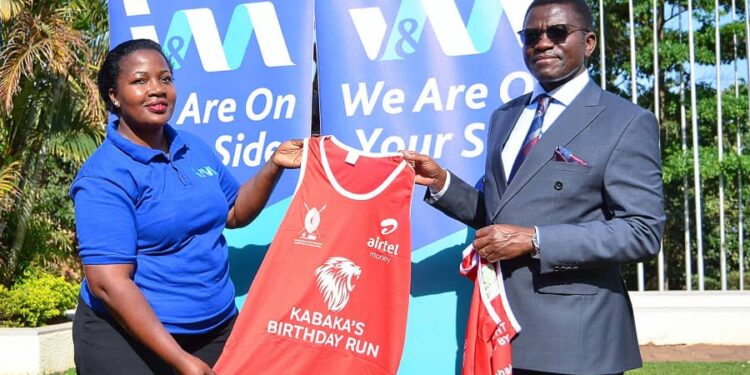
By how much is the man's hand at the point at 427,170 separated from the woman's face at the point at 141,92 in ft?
3.57

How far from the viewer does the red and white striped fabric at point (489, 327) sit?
2932mm

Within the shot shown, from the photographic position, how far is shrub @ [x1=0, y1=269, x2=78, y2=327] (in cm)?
782

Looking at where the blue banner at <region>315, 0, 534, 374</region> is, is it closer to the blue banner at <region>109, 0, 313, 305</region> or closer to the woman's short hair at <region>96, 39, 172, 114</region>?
the blue banner at <region>109, 0, 313, 305</region>

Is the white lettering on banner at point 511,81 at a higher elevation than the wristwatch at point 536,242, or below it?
higher

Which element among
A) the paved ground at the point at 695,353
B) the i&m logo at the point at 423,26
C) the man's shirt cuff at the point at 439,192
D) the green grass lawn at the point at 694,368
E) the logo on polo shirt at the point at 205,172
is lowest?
the green grass lawn at the point at 694,368

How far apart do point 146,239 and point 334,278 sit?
86 centimetres

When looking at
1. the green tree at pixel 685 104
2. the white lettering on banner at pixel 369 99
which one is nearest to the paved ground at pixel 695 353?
the green tree at pixel 685 104

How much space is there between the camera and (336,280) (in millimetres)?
3326

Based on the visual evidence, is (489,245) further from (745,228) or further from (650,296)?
(745,228)

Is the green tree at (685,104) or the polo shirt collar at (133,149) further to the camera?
the green tree at (685,104)

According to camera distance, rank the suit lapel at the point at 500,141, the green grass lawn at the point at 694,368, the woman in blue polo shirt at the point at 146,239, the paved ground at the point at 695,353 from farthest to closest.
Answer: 1. the paved ground at the point at 695,353
2. the green grass lawn at the point at 694,368
3. the suit lapel at the point at 500,141
4. the woman in blue polo shirt at the point at 146,239

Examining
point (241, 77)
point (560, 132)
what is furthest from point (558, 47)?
point (241, 77)

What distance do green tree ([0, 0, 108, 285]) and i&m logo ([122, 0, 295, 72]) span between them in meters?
3.93

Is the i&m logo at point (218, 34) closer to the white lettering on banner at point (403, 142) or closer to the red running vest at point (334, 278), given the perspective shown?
the white lettering on banner at point (403, 142)
